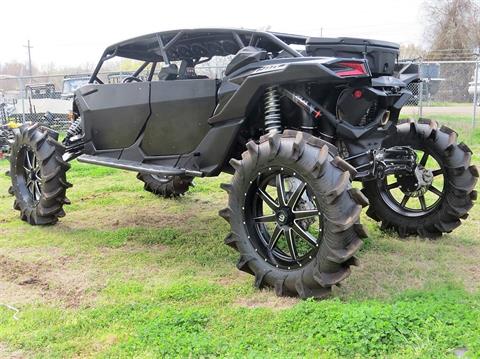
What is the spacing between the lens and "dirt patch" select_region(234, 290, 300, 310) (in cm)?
378

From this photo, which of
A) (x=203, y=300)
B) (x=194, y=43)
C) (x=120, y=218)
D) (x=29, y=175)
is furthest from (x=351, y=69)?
(x=29, y=175)

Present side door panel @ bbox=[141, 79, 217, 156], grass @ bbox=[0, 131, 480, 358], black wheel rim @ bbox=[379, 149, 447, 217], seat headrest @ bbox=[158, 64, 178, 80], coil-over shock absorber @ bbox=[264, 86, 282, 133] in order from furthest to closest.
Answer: seat headrest @ bbox=[158, 64, 178, 80] → black wheel rim @ bbox=[379, 149, 447, 217] → side door panel @ bbox=[141, 79, 217, 156] → coil-over shock absorber @ bbox=[264, 86, 282, 133] → grass @ bbox=[0, 131, 480, 358]

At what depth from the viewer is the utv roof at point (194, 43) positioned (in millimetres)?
4816

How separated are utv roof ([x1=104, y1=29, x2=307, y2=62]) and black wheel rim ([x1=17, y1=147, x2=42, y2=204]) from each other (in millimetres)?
1544

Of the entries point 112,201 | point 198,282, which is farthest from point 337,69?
point 112,201

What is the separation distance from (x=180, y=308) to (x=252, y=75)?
185cm

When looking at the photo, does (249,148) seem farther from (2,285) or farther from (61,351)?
(2,285)

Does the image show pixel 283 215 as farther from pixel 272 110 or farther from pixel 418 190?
pixel 418 190

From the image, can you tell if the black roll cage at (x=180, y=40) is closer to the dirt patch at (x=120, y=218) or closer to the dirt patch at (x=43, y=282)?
the dirt patch at (x=120, y=218)

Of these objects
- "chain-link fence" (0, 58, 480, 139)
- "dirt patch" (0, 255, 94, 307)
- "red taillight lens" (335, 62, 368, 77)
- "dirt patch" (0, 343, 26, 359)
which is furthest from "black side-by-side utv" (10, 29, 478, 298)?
"chain-link fence" (0, 58, 480, 139)

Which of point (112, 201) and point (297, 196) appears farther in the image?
point (112, 201)

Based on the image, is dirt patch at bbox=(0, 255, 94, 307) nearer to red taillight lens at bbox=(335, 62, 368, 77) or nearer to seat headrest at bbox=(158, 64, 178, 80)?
seat headrest at bbox=(158, 64, 178, 80)

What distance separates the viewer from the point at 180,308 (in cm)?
376

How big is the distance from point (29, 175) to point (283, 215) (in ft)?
12.6
